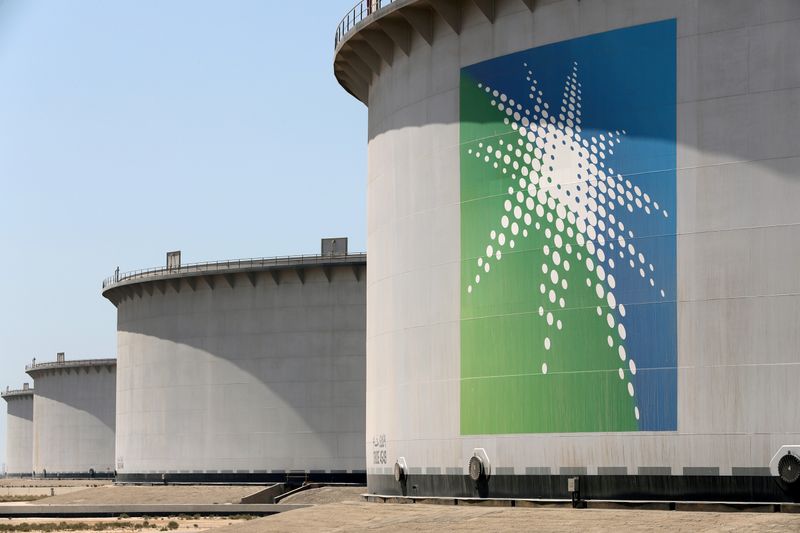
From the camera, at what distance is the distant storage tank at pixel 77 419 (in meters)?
106

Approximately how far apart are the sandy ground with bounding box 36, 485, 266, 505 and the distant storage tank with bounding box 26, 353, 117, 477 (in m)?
36.9

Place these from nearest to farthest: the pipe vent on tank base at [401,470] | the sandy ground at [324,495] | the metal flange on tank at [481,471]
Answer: the metal flange on tank at [481,471] < the pipe vent on tank base at [401,470] < the sandy ground at [324,495]

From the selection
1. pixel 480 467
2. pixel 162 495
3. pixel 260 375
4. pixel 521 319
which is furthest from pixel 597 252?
pixel 162 495

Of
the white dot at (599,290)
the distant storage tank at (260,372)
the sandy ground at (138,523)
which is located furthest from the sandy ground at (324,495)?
the white dot at (599,290)

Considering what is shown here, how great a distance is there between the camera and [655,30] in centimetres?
3012

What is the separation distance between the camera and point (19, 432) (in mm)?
139625

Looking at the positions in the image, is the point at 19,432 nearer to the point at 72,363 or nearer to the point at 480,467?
the point at 72,363

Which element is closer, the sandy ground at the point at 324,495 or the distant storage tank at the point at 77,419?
the sandy ground at the point at 324,495

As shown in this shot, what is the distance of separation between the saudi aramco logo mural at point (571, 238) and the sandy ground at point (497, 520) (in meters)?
2.36

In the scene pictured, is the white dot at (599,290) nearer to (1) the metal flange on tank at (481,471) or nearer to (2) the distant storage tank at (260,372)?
(1) the metal flange on tank at (481,471)

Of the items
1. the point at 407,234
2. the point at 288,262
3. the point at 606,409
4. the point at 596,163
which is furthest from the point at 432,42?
the point at 288,262

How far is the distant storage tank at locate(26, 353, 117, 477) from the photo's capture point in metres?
106

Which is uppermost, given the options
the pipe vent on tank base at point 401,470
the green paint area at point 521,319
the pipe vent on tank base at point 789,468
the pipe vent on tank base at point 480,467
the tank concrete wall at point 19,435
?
the green paint area at point 521,319

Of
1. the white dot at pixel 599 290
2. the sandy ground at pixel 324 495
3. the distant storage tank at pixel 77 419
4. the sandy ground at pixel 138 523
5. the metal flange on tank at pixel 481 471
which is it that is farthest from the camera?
the distant storage tank at pixel 77 419
